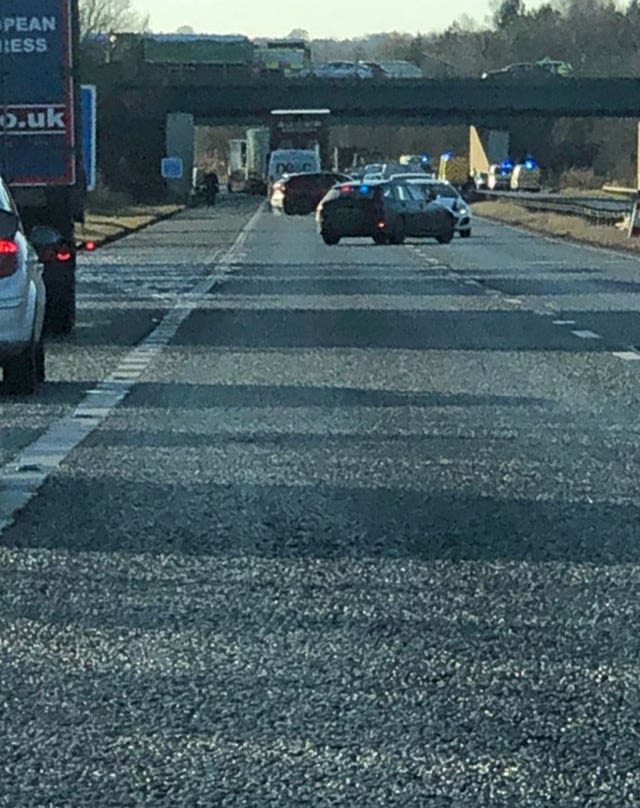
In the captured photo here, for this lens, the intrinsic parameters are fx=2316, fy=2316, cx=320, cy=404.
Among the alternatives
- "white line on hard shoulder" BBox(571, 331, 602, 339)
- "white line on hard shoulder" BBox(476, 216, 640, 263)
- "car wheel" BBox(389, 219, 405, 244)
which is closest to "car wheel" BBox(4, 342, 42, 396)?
"white line on hard shoulder" BBox(571, 331, 602, 339)

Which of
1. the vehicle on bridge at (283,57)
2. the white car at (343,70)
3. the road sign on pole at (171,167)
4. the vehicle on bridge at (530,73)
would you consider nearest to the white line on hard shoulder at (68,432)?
the road sign on pole at (171,167)

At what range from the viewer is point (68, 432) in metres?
12.5

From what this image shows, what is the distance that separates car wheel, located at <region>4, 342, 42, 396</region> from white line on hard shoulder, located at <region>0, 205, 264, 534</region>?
37 centimetres

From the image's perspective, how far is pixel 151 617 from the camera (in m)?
7.41

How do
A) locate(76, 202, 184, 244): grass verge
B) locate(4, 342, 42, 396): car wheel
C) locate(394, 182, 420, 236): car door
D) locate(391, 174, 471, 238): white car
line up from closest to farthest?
locate(4, 342, 42, 396): car wheel
locate(394, 182, 420, 236): car door
locate(391, 174, 471, 238): white car
locate(76, 202, 184, 244): grass verge

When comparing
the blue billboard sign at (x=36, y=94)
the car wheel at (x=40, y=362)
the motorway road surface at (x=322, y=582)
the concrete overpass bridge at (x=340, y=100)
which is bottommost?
the concrete overpass bridge at (x=340, y=100)

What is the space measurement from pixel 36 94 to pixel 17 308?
6.71 m

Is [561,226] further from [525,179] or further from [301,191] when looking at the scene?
[525,179]

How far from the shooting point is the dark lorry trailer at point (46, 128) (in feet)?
66.2

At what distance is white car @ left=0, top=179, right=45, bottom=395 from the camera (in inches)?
550

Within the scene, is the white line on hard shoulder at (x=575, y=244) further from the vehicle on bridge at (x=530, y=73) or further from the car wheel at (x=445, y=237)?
the vehicle on bridge at (x=530, y=73)

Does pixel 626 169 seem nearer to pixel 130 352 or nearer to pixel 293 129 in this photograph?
pixel 293 129

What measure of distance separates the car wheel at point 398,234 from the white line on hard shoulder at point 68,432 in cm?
2529

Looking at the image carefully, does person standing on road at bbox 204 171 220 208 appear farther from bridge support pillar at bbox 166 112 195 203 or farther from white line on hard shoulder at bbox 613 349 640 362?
white line on hard shoulder at bbox 613 349 640 362
